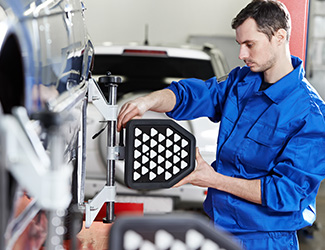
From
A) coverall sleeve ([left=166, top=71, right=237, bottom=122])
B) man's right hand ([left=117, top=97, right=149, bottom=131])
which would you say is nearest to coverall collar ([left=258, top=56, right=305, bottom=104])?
coverall sleeve ([left=166, top=71, right=237, bottom=122])

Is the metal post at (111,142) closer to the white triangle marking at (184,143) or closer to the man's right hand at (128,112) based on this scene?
the man's right hand at (128,112)

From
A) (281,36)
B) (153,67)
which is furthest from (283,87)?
(153,67)

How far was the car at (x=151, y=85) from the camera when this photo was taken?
3314 mm

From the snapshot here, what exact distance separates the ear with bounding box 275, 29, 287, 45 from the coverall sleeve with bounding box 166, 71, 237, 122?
0.32m

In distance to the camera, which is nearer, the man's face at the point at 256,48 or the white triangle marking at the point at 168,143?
the white triangle marking at the point at 168,143

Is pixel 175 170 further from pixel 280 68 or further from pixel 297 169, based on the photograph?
pixel 280 68

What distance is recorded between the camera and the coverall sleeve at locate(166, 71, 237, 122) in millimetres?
Result: 1998

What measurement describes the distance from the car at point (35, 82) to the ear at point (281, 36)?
72 centimetres

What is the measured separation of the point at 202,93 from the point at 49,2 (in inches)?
37.0

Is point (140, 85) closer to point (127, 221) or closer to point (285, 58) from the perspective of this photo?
point (285, 58)

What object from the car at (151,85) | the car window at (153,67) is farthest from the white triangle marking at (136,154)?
the car window at (153,67)

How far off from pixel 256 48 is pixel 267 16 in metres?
0.12

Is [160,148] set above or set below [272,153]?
above

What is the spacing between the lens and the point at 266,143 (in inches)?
67.5
